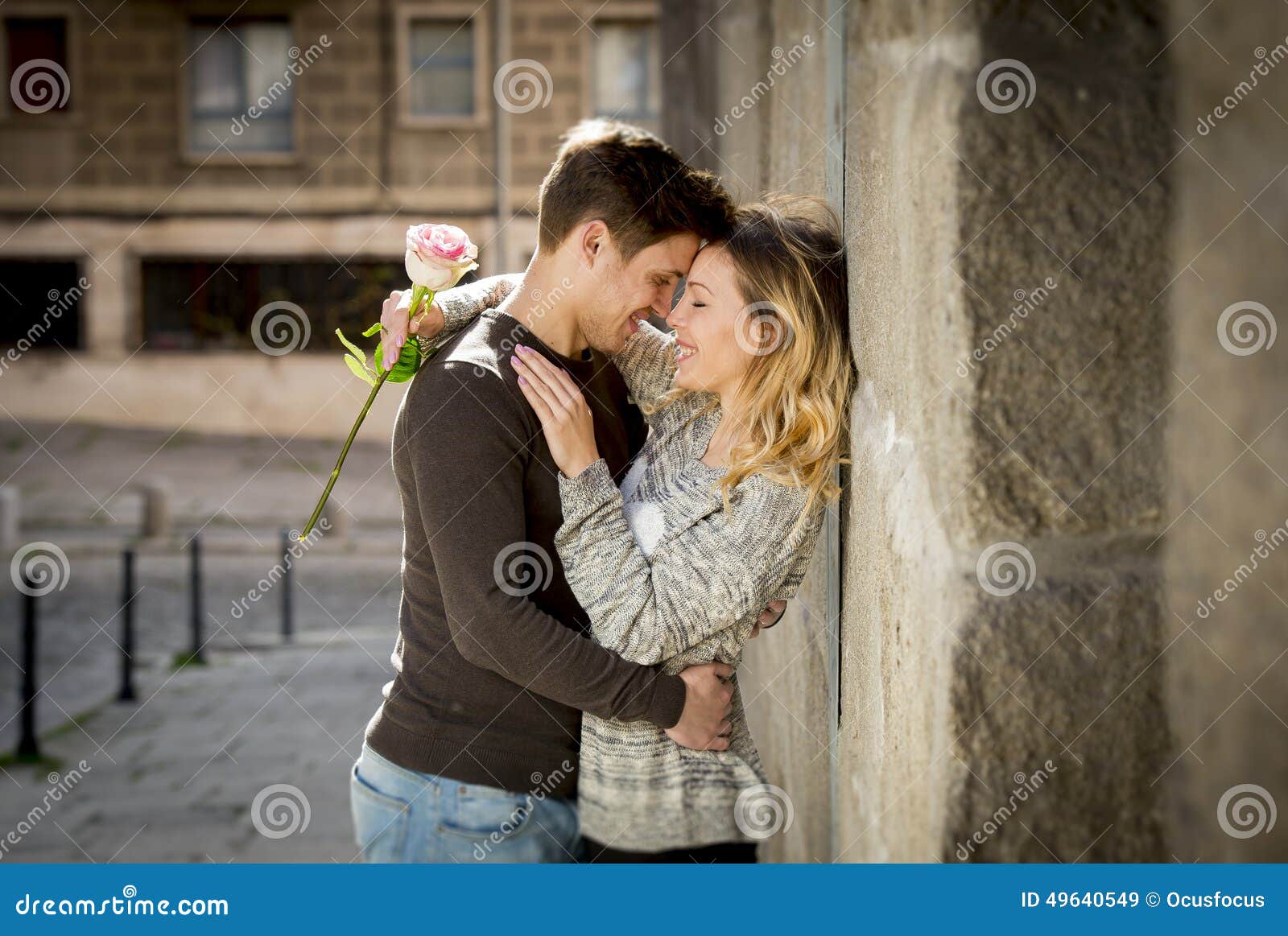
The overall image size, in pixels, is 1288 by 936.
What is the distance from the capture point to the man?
209cm

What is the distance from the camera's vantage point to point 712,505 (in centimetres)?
218

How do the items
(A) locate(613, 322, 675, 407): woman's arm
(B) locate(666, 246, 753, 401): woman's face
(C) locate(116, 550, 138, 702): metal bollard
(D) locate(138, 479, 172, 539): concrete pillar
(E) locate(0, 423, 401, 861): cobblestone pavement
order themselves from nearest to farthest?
(B) locate(666, 246, 753, 401): woman's face < (A) locate(613, 322, 675, 407): woman's arm < (E) locate(0, 423, 401, 861): cobblestone pavement < (C) locate(116, 550, 138, 702): metal bollard < (D) locate(138, 479, 172, 539): concrete pillar

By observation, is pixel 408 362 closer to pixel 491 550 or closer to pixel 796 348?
pixel 491 550

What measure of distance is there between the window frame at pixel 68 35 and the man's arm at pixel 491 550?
61.7 feet

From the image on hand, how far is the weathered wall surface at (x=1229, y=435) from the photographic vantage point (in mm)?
1224

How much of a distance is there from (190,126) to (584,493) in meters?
18.8

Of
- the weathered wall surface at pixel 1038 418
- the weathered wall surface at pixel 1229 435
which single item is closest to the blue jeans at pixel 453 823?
the weathered wall surface at pixel 1038 418

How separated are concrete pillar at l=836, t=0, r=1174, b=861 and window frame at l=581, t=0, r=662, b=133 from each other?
687 inches

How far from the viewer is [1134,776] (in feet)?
4.46

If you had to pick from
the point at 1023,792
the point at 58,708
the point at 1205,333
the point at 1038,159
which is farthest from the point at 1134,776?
the point at 58,708

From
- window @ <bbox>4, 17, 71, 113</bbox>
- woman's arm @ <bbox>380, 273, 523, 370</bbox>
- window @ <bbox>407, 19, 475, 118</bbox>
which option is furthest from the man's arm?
window @ <bbox>4, 17, 71, 113</bbox>

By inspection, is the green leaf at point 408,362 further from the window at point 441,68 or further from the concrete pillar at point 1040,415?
the window at point 441,68

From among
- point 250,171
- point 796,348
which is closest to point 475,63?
point 250,171

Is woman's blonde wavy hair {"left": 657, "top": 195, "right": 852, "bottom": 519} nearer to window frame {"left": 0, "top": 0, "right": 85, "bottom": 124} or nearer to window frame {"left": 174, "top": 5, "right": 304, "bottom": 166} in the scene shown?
window frame {"left": 174, "top": 5, "right": 304, "bottom": 166}
